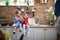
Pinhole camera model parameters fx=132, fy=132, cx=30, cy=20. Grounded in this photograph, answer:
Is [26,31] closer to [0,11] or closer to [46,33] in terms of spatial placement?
[46,33]

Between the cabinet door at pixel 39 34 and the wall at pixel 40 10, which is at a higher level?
the wall at pixel 40 10

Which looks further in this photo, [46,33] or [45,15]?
[45,15]

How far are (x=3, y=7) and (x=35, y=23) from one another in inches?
54.7

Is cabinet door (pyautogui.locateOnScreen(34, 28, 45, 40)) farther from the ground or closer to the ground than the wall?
closer to the ground

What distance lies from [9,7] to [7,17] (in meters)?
0.39

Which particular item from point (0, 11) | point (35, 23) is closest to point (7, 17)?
point (0, 11)

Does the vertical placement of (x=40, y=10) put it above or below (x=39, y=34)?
above

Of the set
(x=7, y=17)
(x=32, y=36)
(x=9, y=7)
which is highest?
(x=9, y=7)

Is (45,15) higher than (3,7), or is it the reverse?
(3,7)

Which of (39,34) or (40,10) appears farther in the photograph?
(40,10)

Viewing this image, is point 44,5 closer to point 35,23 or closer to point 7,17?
point 35,23

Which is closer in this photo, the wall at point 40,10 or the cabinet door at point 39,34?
the cabinet door at point 39,34

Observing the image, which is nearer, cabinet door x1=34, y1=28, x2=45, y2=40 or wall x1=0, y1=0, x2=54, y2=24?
cabinet door x1=34, y1=28, x2=45, y2=40

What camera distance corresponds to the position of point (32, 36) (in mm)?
4648
